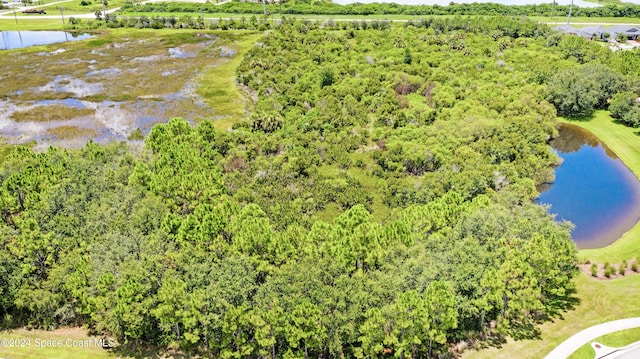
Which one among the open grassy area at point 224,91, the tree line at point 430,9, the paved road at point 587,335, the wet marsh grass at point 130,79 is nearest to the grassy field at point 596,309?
the paved road at point 587,335

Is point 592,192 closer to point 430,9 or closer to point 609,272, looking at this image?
point 609,272

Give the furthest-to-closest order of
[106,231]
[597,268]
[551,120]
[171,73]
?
[171,73] < [551,120] < [597,268] < [106,231]

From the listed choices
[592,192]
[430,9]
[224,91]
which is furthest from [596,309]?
[430,9]

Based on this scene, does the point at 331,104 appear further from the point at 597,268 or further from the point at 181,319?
the point at 181,319

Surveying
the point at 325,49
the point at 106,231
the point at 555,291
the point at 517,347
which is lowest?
the point at 517,347

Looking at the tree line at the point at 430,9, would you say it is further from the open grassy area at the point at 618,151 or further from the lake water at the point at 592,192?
the lake water at the point at 592,192

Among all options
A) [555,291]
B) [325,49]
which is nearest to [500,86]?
[325,49]
